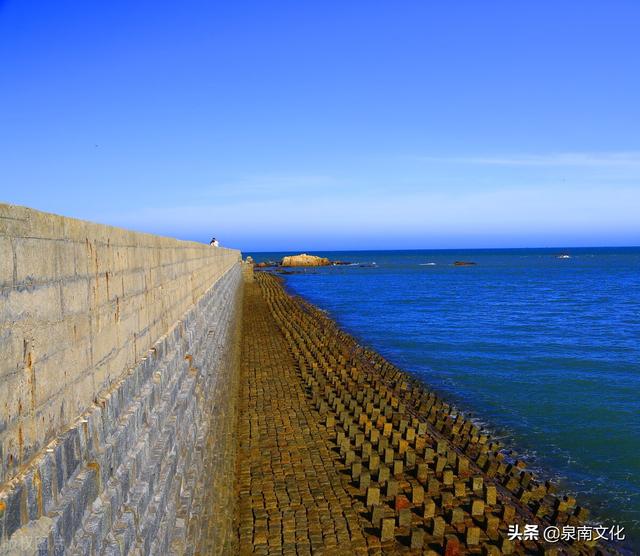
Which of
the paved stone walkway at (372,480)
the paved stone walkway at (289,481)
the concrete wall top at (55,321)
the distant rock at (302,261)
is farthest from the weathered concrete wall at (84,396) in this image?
the distant rock at (302,261)

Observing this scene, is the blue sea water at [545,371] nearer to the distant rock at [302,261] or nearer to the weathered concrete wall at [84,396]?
the weathered concrete wall at [84,396]

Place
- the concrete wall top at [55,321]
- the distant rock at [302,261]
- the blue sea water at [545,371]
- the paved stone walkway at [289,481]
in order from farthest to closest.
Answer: the distant rock at [302,261], the blue sea water at [545,371], the paved stone walkway at [289,481], the concrete wall top at [55,321]

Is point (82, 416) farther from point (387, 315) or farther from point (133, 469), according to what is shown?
point (387, 315)

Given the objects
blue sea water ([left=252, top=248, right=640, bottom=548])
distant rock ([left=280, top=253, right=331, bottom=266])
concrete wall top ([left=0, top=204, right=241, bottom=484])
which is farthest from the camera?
distant rock ([left=280, top=253, right=331, bottom=266])

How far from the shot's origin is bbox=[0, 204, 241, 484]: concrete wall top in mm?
2150

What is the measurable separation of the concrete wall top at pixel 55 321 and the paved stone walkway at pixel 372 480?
15.1 ft

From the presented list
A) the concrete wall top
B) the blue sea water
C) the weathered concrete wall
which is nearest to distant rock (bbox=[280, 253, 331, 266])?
the blue sea water

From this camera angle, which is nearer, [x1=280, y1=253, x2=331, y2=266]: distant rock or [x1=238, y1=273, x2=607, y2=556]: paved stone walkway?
[x1=238, y1=273, x2=607, y2=556]: paved stone walkway

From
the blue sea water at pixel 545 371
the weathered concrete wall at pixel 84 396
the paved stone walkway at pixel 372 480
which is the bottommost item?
the blue sea water at pixel 545 371

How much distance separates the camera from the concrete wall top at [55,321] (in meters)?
2.15

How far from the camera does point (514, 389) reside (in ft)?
59.2

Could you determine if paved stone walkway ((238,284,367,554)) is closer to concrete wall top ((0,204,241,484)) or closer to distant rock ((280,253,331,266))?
concrete wall top ((0,204,241,484))

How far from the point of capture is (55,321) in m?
2.62

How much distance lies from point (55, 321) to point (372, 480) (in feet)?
24.5
